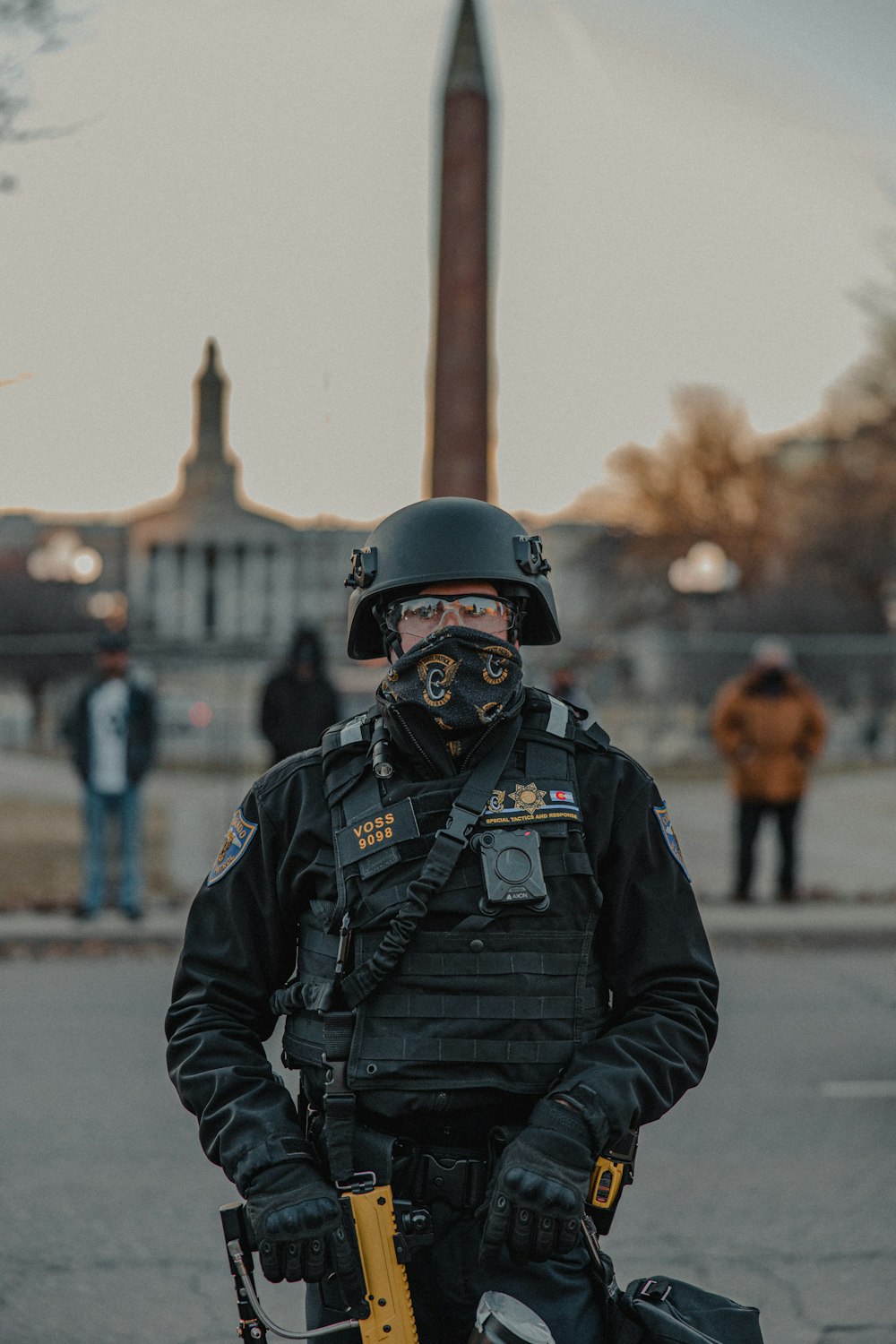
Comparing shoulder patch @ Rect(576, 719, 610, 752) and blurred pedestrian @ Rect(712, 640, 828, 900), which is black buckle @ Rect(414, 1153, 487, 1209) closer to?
shoulder patch @ Rect(576, 719, 610, 752)

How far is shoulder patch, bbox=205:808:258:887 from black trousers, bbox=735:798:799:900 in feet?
28.0

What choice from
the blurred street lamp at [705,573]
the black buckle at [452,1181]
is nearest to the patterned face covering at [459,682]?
the black buckle at [452,1181]

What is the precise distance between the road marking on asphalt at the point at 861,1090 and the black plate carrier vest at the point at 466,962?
4120mm

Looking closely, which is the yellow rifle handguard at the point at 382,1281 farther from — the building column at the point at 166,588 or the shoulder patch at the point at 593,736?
the building column at the point at 166,588

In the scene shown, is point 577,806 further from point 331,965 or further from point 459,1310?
point 459,1310

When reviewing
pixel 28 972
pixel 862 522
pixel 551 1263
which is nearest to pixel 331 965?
pixel 551 1263

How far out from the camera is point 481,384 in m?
14.3

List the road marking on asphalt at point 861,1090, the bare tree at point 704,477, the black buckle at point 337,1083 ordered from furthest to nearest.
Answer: the bare tree at point 704,477 → the road marking on asphalt at point 861,1090 → the black buckle at point 337,1083

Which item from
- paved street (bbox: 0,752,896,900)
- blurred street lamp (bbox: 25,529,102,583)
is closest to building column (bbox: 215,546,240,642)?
blurred street lamp (bbox: 25,529,102,583)

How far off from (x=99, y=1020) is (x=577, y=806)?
5500mm

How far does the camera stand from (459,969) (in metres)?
2.22

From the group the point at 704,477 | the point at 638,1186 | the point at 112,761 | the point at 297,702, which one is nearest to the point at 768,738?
the point at 297,702

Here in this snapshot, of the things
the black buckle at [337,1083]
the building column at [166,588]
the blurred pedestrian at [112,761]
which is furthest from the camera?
the building column at [166,588]

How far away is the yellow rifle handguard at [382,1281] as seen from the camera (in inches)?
82.9
